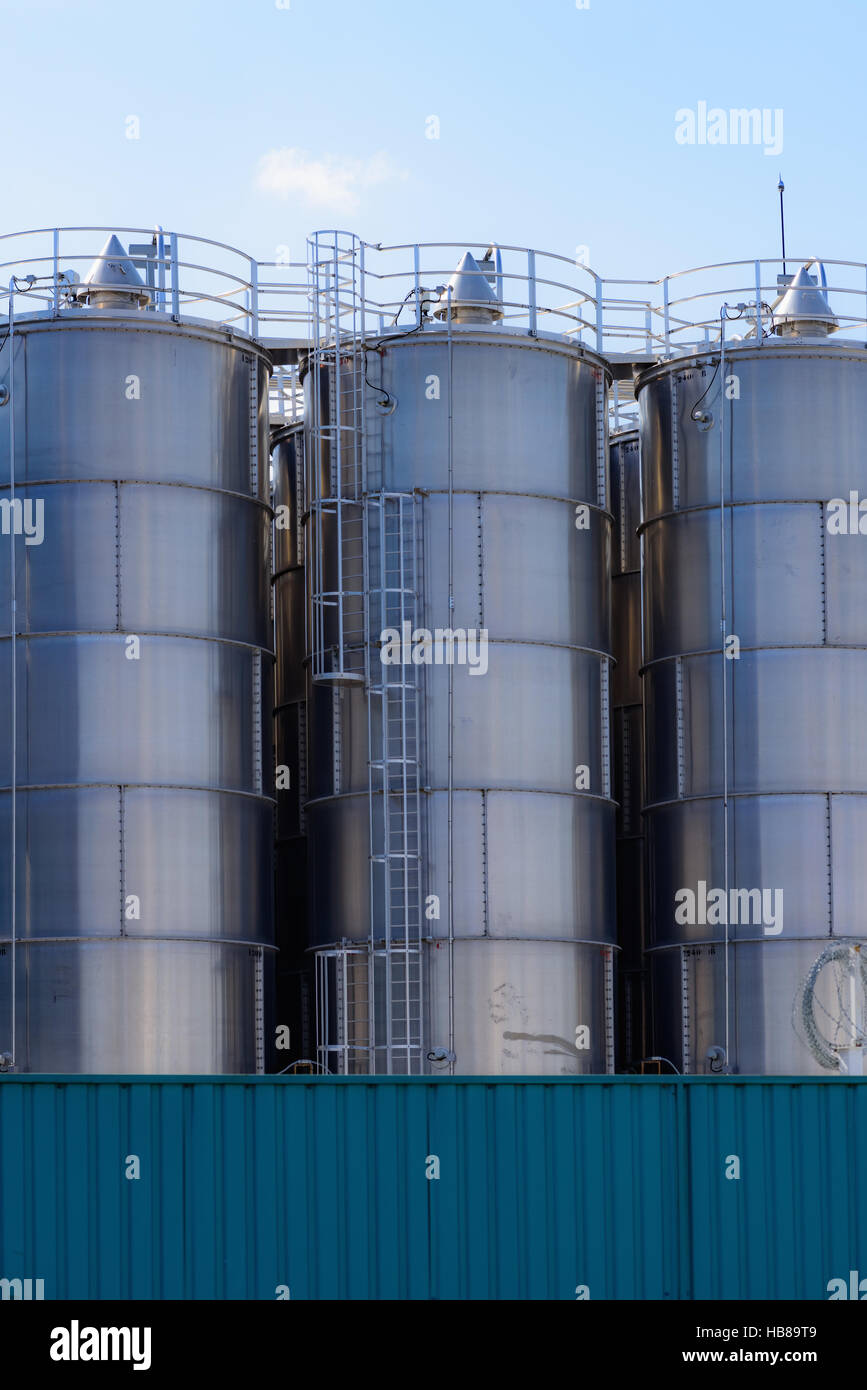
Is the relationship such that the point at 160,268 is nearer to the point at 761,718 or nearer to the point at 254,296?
the point at 254,296

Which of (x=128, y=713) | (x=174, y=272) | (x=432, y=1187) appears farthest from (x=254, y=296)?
(x=432, y=1187)

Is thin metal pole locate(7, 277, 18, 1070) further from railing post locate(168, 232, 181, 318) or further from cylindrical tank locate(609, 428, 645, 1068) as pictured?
cylindrical tank locate(609, 428, 645, 1068)

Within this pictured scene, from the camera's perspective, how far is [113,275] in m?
25.5

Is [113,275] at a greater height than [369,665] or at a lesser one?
greater

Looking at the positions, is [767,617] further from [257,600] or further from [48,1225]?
[48,1225]

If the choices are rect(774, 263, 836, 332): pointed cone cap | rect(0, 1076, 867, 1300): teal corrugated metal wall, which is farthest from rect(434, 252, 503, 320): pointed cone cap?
rect(0, 1076, 867, 1300): teal corrugated metal wall

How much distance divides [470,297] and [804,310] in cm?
451

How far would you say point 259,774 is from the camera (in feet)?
82.5
